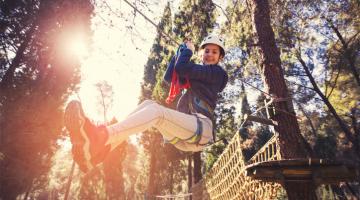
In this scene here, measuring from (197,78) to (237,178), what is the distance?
2831 millimetres

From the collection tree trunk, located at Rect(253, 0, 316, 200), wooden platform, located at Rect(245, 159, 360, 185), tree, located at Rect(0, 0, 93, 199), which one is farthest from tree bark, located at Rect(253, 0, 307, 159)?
tree, located at Rect(0, 0, 93, 199)

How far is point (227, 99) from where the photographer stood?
55.5 ft

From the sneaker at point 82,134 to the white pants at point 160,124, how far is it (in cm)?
7

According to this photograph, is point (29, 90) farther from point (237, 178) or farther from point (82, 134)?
point (82, 134)

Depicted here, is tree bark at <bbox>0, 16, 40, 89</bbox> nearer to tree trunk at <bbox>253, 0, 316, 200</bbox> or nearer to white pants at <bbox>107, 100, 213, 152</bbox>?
tree trunk at <bbox>253, 0, 316, 200</bbox>

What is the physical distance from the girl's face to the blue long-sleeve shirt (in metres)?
0.11

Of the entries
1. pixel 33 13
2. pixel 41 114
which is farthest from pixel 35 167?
pixel 33 13

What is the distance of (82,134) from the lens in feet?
6.00

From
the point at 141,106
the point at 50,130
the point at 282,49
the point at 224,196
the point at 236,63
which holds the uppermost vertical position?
the point at 282,49

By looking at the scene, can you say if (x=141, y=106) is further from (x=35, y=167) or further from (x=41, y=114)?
(x=35, y=167)

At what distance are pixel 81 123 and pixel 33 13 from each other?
33.8 ft

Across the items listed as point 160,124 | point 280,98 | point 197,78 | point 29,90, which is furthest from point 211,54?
point 29,90

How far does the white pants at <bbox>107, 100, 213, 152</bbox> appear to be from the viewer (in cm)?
198

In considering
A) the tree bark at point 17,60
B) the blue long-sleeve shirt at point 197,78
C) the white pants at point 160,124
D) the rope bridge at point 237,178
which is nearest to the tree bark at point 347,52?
the rope bridge at point 237,178
